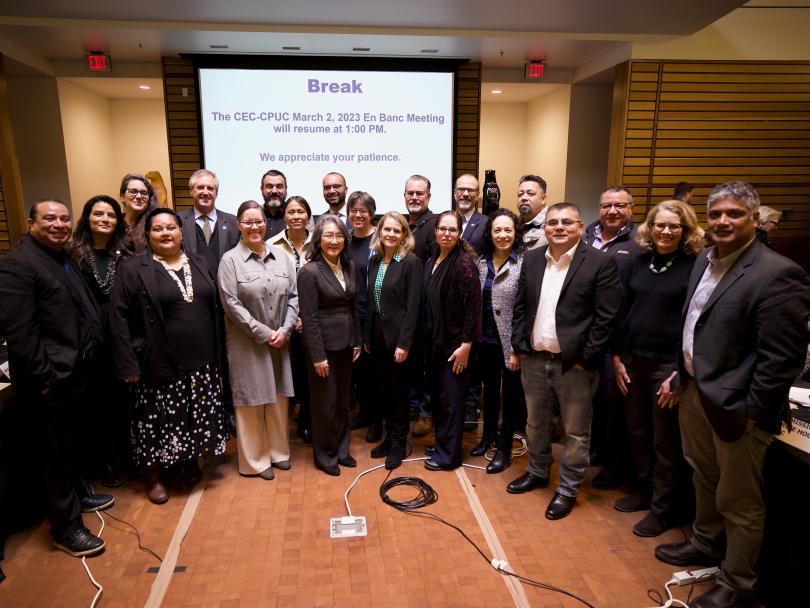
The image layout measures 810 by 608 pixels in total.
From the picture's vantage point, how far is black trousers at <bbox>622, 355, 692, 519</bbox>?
2.63 m

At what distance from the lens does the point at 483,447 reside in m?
3.56

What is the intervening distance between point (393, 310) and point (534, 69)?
510cm

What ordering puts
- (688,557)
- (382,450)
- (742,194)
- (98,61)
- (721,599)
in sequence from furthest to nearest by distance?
(98,61) → (382,450) → (688,557) → (721,599) → (742,194)

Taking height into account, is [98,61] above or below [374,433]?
above

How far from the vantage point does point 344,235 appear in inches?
125

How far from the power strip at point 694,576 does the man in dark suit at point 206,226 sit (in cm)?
332

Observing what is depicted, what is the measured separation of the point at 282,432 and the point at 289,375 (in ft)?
1.37

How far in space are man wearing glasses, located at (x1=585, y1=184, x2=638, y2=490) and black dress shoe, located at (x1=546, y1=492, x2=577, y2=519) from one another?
15.0 inches

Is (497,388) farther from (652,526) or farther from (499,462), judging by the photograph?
(652,526)

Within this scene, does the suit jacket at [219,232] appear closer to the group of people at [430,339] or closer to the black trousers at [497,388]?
the group of people at [430,339]

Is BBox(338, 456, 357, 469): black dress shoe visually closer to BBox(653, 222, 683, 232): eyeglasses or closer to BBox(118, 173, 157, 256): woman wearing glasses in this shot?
BBox(118, 173, 157, 256): woman wearing glasses

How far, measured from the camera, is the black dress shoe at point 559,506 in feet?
9.31

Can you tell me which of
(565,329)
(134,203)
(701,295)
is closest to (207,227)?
(134,203)

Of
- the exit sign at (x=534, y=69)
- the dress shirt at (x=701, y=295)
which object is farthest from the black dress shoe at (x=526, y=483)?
the exit sign at (x=534, y=69)
